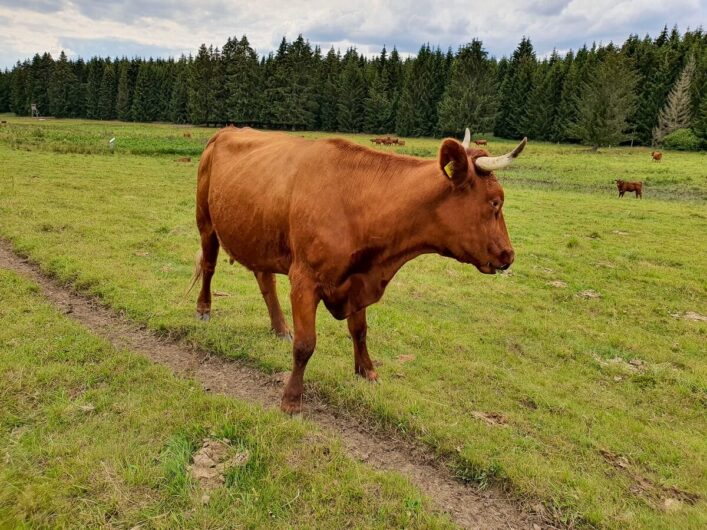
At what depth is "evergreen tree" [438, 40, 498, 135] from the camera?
233ft

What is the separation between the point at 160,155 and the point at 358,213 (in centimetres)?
3406

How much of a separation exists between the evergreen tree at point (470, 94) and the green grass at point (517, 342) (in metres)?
59.6

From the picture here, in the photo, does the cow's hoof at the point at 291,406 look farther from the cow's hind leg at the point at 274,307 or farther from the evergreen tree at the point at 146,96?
the evergreen tree at the point at 146,96

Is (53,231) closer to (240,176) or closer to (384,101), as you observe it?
(240,176)

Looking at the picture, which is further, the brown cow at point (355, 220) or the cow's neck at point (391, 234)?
the cow's neck at point (391, 234)

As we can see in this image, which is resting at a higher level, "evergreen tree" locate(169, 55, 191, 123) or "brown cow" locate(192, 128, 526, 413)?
"evergreen tree" locate(169, 55, 191, 123)

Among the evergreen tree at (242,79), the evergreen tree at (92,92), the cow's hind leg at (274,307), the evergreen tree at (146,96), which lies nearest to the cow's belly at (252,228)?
the cow's hind leg at (274,307)

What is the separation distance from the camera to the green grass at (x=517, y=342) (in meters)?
4.28

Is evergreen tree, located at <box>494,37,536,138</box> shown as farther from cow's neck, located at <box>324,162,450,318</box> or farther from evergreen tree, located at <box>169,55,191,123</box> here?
cow's neck, located at <box>324,162,450,318</box>

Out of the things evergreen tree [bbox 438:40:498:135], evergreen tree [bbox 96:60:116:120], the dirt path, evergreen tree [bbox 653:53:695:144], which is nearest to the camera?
the dirt path

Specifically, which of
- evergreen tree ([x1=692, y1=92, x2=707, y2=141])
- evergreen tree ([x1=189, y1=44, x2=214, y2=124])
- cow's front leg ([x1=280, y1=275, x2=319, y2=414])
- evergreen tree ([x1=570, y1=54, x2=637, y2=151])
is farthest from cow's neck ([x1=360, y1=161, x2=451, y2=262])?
evergreen tree ([x1=189, y1=44, x2=214, y2=124])

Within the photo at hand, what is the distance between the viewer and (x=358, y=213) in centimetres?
458

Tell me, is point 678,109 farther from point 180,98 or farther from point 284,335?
point 180,98

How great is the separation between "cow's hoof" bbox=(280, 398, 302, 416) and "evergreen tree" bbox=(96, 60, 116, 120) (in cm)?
12007
